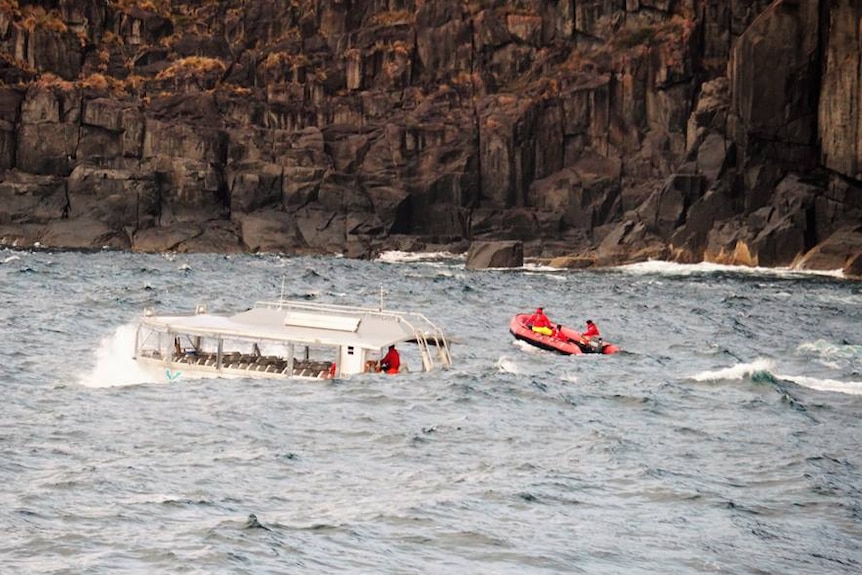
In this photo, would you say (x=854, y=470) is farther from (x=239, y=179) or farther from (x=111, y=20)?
(x=111, y=20)

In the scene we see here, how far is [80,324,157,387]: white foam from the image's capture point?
133ft

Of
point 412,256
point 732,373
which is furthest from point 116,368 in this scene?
point 412,256

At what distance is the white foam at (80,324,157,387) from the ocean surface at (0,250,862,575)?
16 cm

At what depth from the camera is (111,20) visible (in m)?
180

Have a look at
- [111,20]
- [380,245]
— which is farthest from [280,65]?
[380,245]

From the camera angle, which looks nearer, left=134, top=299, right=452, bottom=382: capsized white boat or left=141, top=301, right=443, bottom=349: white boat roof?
left=141, top=301, right=443, bottom=349: white boat roof

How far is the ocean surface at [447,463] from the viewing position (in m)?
23.8

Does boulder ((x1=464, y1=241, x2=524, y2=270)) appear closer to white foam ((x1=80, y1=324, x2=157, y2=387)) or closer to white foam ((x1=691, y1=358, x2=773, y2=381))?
white foam ((x1=80, y1=324, x2=157, y2=387))

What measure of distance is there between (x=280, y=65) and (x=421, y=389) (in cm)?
14353

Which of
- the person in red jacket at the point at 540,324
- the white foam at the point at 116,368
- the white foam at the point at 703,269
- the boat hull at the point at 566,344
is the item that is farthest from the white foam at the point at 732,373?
the white foam at the point at 703,269

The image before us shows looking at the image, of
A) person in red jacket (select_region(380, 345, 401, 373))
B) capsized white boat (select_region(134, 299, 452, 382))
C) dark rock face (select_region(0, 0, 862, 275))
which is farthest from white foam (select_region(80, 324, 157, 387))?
dark rock face (select_region(0, 0, 862, 275))

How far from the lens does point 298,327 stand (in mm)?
40062

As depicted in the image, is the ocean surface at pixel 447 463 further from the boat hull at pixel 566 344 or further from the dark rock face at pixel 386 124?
the dark rock face at pixel 386 124

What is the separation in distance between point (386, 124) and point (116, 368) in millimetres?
132674
